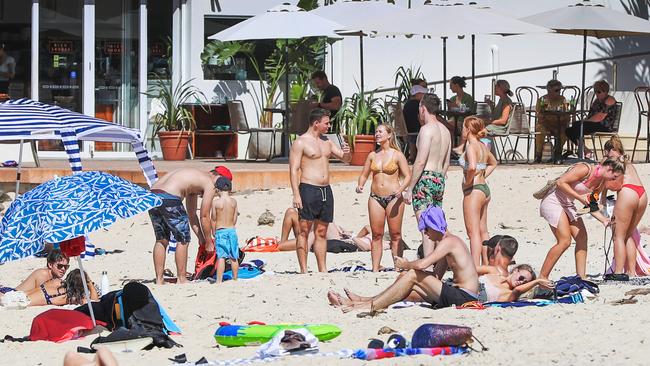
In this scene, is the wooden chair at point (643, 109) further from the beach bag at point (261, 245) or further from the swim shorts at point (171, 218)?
the swim shorts at point (171, 218)

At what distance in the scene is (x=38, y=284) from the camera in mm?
11250

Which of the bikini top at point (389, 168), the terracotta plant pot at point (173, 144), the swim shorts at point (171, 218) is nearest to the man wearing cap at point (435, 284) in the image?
the swim shorts at point (171, 218)

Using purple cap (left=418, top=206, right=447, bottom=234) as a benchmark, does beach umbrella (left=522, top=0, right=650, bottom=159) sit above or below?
above

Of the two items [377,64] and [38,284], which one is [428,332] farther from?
[377,64]

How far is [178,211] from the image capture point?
11.9 meters

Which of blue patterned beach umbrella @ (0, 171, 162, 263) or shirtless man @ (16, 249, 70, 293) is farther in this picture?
shirtless man @ (16, 249, 70, 293)

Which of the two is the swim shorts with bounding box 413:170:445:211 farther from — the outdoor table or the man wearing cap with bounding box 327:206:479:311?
the outdoor table

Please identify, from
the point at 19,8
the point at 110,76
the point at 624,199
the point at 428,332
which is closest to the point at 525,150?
the point at 110,76

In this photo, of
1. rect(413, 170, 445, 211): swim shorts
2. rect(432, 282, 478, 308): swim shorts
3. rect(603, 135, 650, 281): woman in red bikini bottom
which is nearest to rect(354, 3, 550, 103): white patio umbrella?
rect(413, 170, 445, 211): swim shorts

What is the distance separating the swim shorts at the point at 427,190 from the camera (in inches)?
460

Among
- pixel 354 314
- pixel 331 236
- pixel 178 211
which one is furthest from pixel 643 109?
pixel 354 314

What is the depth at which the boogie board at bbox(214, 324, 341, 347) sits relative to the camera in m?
8.85

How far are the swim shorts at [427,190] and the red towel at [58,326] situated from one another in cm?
333

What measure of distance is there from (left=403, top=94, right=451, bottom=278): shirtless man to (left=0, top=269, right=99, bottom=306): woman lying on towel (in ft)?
9.15
